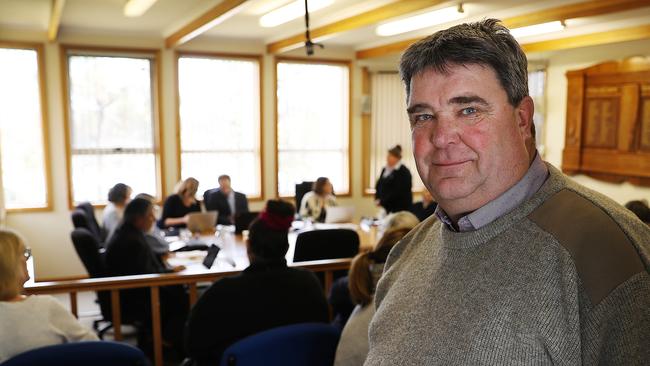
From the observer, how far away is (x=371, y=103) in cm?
771

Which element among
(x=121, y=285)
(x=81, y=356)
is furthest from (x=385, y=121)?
(x=81, y=356)

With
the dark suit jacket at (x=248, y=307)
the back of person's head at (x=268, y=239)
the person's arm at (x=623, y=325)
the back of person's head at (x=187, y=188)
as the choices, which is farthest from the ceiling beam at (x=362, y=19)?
the person's arm at (x=623, y=325)

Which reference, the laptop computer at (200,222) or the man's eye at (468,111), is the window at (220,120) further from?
→ the man's eye at (468,111)

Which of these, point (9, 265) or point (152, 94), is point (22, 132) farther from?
point (9, 265)

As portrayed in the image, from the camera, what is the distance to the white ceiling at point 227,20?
4766 mm

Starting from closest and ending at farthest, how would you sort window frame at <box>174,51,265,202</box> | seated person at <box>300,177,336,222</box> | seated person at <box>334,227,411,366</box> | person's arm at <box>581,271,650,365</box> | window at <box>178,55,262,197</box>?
person's arm at <box>581,271,650,365</box> < seated person at <box>334,227,411,366</box> < seated person at <box>300,177,336,222</box> < window frame at <box>174,51,265,202</box> < window at <box>178,55,262,197</box>

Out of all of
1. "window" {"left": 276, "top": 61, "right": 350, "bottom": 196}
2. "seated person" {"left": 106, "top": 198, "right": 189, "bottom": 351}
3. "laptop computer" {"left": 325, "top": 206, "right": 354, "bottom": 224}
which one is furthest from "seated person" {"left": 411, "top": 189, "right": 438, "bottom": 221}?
"seated person" {"left": 106, "top": 198, "right": 189, "bottom": 351}

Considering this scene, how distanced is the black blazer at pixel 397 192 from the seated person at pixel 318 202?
2.97 ft

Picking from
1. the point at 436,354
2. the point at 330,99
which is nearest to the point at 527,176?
the point at 436,354

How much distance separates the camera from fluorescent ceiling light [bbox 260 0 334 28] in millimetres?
4543

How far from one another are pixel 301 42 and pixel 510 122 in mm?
5550

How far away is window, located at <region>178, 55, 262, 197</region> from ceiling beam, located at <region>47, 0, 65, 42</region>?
146cm

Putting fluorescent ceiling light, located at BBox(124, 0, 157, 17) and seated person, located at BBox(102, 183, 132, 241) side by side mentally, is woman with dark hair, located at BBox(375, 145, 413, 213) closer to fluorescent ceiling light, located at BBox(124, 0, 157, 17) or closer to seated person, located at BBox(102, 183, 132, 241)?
seated person, located at BBox(102, 183, 132, 241)

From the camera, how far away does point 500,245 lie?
872 mm
